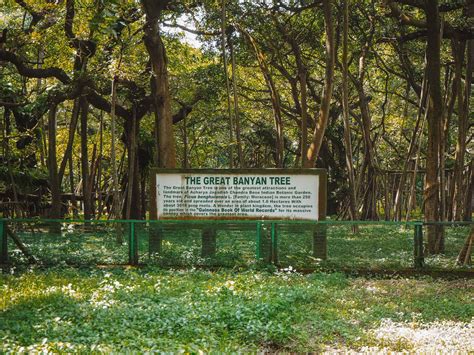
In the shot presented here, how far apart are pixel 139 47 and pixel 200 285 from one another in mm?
11228

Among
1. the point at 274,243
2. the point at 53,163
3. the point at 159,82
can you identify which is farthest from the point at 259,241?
the point at 53,163

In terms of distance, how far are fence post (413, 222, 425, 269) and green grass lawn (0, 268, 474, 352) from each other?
2.75 feet

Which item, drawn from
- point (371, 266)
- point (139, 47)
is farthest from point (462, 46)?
point (139, 47)

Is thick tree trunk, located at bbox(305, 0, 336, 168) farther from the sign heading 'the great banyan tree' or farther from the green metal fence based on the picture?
the green metal fence

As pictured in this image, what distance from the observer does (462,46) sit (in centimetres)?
1514

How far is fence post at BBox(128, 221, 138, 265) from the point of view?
11.7 meters

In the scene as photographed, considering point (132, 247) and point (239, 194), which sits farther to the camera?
point (239, 194)

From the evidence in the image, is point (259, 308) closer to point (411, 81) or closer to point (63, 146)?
point (411, 81)

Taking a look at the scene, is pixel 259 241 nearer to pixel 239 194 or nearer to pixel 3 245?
pixel 239 194

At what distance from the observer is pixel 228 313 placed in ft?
23.6

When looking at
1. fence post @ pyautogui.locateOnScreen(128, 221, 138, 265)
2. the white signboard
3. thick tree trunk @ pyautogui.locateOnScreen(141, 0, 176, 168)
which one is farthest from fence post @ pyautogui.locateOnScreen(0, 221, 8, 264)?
thick tree trunk @ pyautogui.locateOnScreen(141, 0, 176, 168)

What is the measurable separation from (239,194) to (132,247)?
2.53 metres

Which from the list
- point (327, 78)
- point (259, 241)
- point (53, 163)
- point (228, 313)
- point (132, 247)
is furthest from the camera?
point (53, 163)

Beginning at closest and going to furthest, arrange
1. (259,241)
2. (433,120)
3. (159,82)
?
(259,241), (433,120), (159,82)
